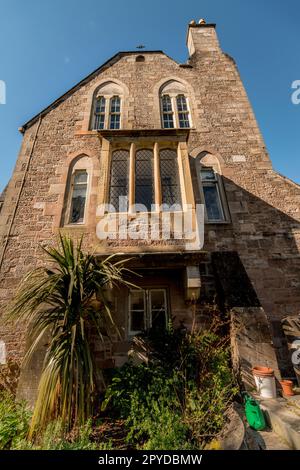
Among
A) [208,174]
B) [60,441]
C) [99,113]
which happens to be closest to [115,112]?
[99,113]

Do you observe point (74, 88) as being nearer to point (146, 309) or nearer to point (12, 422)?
point (146, 309)

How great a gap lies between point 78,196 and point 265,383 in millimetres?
6696

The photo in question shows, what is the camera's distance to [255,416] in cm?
310

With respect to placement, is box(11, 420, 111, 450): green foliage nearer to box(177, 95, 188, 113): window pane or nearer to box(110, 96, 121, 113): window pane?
box(110, 96, 121, 113): window pane

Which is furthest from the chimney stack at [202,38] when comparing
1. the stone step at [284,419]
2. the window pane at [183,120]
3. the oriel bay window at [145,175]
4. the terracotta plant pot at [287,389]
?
the stone step at [284,419]

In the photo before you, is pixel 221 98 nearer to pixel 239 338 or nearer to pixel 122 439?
pixel 239 338

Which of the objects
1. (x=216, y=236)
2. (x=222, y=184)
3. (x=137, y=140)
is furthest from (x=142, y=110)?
(x=216, y=236)

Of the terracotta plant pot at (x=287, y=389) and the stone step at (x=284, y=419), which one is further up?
the terracotta plant pot at (x=287, y=389)

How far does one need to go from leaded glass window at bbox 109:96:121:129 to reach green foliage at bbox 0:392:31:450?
28.9ft

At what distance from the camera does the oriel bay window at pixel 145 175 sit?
21.7 feet

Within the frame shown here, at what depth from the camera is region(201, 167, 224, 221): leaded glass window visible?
7.18 metres

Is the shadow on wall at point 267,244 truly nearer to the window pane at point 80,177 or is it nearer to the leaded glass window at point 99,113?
the window pane at point 80,177
